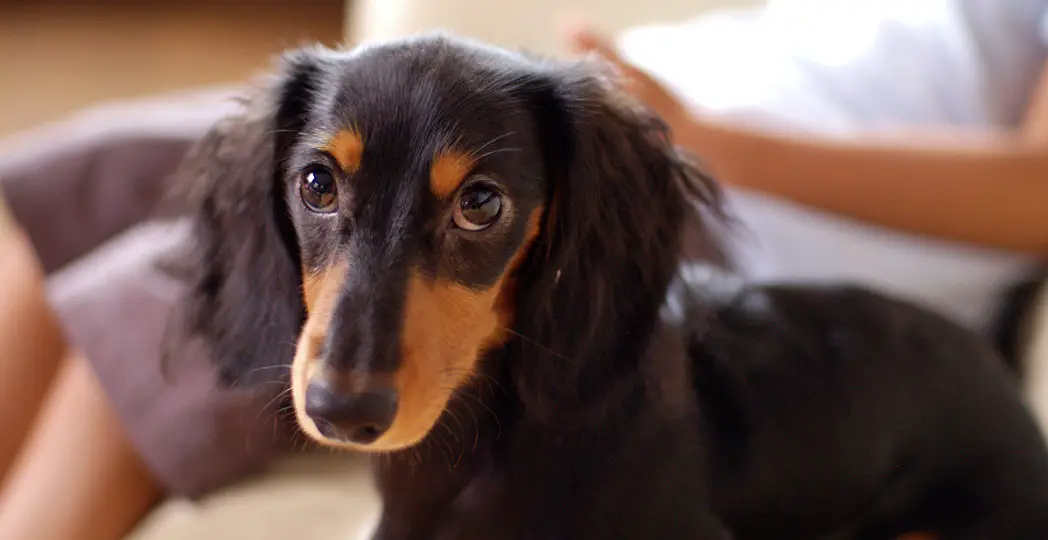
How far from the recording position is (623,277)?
787mm

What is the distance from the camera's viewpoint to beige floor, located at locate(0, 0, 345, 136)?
2.51 meters

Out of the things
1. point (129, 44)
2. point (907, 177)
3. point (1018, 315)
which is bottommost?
point (129, 44)

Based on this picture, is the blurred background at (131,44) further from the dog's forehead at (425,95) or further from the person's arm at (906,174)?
the dog's forehead at (425,95)

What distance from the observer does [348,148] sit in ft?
2.18

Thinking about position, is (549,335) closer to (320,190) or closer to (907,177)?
(320,190)

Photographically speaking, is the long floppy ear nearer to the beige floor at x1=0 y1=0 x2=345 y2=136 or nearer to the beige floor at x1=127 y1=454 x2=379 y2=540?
the beige floor at x1=127 y1=454 x2=379 y2=540

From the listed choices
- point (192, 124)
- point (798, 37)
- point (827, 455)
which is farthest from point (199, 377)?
point (798, 37)

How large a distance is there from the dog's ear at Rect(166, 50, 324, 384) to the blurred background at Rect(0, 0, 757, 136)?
1.30 meters

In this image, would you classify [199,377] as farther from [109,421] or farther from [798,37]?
[798,37]

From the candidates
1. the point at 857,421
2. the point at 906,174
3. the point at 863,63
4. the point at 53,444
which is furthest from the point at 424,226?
the point at 863,63

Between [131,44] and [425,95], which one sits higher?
[425,95]

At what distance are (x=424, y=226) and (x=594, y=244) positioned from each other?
0.53ft

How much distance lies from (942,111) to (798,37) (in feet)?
0.84

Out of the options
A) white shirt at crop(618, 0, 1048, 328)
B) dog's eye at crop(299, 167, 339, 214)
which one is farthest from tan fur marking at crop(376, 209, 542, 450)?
white shirt at crop(618, 0, 1048, 328)
